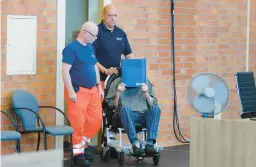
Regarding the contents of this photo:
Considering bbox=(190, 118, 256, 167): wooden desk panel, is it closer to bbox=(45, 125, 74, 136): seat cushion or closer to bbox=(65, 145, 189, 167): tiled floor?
bbox=(45, 125, 74, 136): seat cushion

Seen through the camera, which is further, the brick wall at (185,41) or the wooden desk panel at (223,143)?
the brick wall at (185,41)

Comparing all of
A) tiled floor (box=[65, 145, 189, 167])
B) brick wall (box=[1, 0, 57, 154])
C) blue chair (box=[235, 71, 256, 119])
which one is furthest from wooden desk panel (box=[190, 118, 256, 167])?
blue chair (box=[235, 71, 256, 119])

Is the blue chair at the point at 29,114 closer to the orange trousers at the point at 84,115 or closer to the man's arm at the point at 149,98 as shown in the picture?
the orange trousers at the point at 84,115

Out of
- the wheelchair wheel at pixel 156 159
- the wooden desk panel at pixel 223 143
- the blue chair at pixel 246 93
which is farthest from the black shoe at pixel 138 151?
the wooden desk panel at pixel 223 143

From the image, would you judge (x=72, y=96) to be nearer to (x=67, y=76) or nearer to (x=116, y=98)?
(x=67, y=76)

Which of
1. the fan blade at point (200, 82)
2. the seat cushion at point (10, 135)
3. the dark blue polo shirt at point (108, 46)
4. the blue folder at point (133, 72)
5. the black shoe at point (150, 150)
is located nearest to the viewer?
the fan blade at point (200, 82)

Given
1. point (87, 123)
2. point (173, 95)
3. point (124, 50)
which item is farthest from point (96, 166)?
point (173, 95)

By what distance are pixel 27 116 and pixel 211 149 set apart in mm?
2945

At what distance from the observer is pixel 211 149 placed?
3939 mm

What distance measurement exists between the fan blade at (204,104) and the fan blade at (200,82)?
0.15 meters

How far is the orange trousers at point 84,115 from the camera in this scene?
6310 mm

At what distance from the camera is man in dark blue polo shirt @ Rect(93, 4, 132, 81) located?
6.79 metres

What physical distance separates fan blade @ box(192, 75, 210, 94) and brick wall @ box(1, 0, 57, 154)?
2.19 metres

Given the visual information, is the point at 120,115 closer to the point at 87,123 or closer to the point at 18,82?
the point at 87,123
